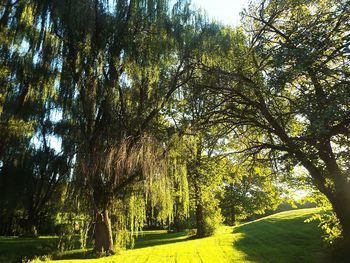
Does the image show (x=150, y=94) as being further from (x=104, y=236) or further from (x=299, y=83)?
(x=104, y=236)

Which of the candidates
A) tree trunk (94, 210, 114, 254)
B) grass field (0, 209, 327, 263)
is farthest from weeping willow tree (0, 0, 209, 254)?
grass field (0, 209, 327, 263)

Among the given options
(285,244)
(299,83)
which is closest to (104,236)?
(285,244)

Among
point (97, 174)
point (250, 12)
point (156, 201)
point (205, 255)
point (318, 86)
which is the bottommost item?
point (205, 255)

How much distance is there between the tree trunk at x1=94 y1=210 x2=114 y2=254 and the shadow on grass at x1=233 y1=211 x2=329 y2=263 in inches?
179

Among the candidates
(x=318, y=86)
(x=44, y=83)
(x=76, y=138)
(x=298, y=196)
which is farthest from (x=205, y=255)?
(x=44, y=83)

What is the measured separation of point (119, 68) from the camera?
983 centimetres

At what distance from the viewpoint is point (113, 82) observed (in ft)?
31.8

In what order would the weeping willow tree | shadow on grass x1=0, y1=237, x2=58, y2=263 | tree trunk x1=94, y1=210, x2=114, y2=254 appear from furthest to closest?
shadow on grass x1=0, y1=237, x2=58, y2=263 < tree trunk x1=94, y1=210, x2=114, y2=254 < the weeping willow tree

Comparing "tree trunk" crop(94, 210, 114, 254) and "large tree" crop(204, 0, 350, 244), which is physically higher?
"large tree" crop(204, 0, 350, 244)

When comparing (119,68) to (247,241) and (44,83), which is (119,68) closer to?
(44,83)

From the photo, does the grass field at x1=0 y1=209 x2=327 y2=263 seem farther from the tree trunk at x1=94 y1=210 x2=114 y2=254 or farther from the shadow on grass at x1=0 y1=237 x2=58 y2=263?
the tree trunk at x1=94 y1=210 x2=114 y2=254

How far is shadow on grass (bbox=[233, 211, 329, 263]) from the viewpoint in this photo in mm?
10359

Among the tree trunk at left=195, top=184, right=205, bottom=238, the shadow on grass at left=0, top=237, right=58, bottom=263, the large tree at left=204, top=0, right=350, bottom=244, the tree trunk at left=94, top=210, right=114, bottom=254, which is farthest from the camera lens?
the tree trunk at left=195, top=184, right=205, bottom=238

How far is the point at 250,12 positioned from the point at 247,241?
9.53m
